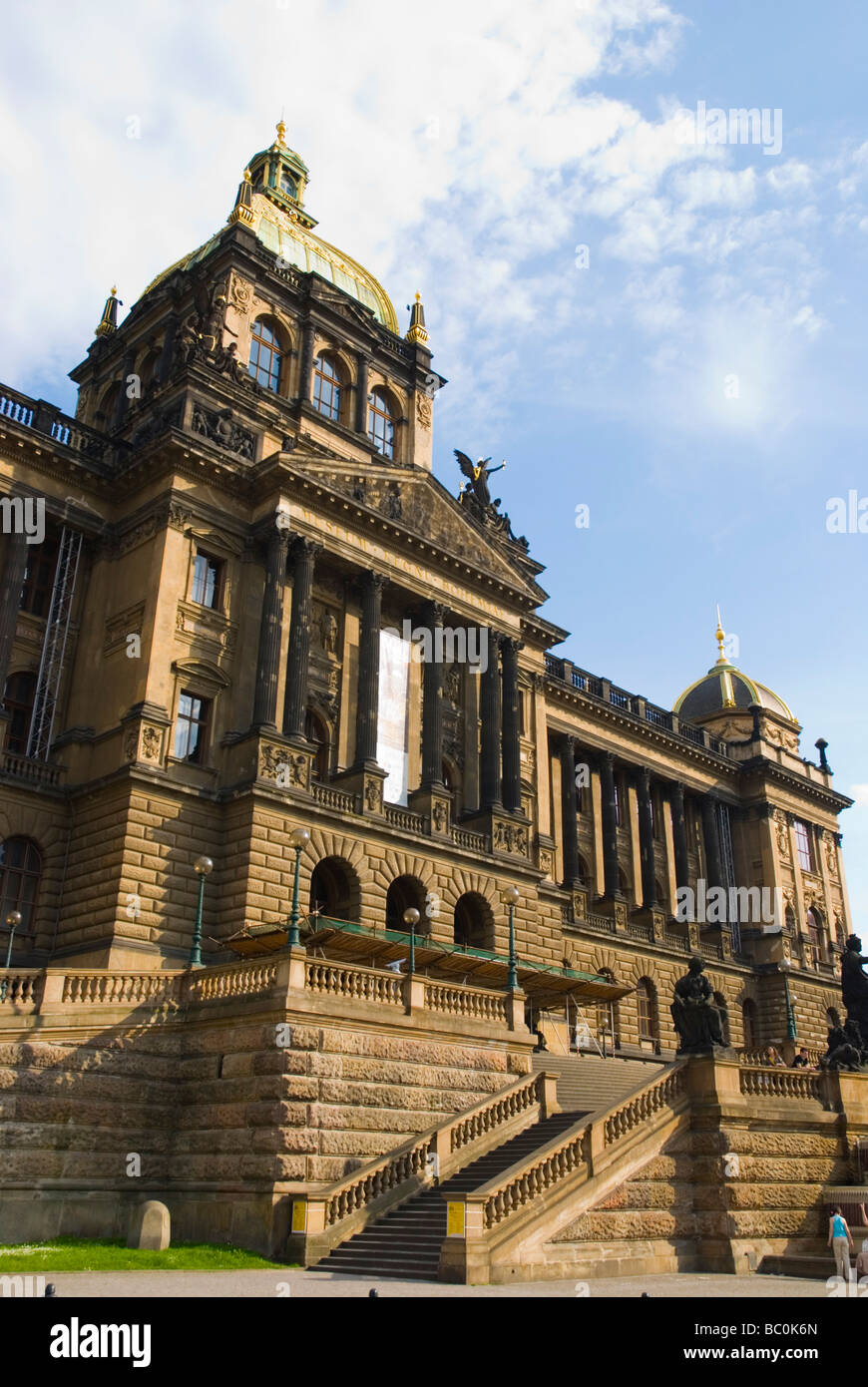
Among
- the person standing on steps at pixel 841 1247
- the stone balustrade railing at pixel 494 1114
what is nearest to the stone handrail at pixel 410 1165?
the stone balustrade railing at pixel 494 1114

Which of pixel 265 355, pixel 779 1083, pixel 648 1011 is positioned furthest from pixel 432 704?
pixel 648 1011

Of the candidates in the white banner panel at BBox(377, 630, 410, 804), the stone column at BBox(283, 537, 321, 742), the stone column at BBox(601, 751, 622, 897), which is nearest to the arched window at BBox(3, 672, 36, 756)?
the stone column at BBox(283, 537, 321, 742)

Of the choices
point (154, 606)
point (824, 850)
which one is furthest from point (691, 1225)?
point (824, 850)

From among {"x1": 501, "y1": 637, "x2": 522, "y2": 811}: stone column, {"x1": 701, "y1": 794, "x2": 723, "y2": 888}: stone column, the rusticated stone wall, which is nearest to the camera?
the rusticated stone wall

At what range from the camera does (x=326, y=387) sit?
52.2 m

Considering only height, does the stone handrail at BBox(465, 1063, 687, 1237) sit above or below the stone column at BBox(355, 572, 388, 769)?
below

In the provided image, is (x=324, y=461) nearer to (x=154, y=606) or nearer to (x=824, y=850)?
(x=154, y=606)

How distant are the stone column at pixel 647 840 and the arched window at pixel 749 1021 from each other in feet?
24.3

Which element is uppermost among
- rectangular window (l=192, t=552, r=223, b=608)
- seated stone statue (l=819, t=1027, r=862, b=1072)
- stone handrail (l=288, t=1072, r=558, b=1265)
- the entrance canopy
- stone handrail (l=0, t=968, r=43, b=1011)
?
rectangular window (l=192, t=552, r=223, b=608)

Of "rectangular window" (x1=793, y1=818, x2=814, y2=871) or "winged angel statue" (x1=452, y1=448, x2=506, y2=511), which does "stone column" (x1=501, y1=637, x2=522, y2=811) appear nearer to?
"winged angel statue" (x1=452, y1=448, x2=506, y2=511)

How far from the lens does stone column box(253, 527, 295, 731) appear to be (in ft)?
118

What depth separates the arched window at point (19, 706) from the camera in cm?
3650

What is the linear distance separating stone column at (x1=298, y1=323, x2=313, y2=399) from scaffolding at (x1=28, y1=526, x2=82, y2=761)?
48.1 ft

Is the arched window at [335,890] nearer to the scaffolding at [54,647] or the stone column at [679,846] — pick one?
the scaffolding at [54,647]
